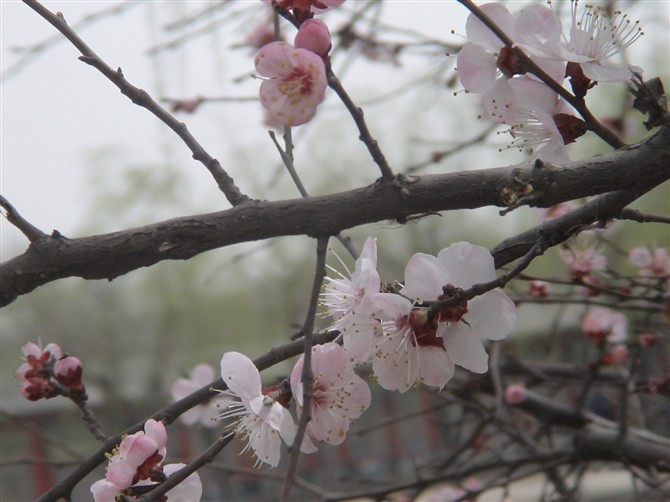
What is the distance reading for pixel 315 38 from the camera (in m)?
0.86

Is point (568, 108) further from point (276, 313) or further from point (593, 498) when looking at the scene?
point (276, 313)

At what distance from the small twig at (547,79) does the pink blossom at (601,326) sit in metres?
1.60

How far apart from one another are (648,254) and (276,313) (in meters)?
14.5

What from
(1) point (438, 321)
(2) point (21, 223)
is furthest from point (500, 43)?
(2) point (21, 223)

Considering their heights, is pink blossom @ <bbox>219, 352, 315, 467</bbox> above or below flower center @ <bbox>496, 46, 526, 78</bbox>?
below

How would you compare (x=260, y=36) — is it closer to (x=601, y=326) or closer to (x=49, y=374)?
(x=601, y=326)

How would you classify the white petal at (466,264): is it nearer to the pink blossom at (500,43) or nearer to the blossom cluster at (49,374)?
the pink blossom at (500,43)

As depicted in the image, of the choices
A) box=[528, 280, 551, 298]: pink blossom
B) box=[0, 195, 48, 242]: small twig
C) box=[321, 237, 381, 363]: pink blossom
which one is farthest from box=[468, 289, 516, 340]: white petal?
box=[528, 280, 551, 298]: pink blossom

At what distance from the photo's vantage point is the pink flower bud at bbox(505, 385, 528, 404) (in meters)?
2.33

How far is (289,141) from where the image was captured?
1031mm

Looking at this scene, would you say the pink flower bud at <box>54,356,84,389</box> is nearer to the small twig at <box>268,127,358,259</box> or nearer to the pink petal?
the pink petal

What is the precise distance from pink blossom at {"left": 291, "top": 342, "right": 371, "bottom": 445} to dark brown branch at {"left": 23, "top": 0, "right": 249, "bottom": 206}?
0.21 meters

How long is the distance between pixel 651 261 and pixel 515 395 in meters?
0.56

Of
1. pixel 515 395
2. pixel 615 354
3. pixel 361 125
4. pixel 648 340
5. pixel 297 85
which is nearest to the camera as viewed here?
pixel 361 125
